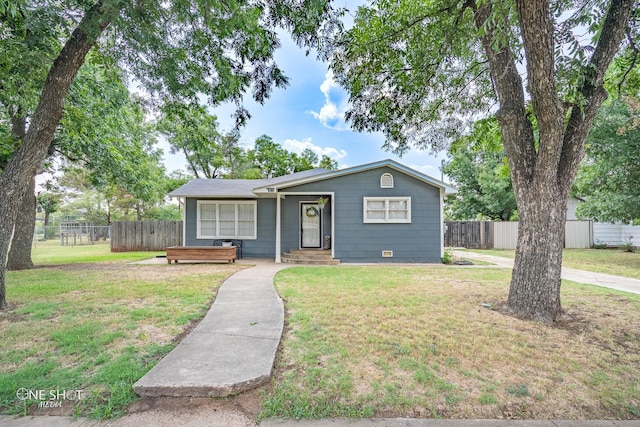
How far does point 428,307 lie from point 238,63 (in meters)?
5.21

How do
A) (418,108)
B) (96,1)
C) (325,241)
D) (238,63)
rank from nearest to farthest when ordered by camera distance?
(96,1) < (238,63) < (418,108) < (325,241)

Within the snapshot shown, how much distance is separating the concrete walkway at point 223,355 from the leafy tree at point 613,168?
36.0 feet

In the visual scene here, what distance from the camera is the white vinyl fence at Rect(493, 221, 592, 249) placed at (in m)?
15.8

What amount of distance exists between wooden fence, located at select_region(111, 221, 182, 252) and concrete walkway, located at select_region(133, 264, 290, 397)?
37.3ft

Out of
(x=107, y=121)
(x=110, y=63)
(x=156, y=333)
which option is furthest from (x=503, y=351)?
(x=107, y=121)

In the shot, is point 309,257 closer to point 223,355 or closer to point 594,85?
point 223,355

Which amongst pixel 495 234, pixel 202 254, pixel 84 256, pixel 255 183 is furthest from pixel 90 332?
pixel 495 234

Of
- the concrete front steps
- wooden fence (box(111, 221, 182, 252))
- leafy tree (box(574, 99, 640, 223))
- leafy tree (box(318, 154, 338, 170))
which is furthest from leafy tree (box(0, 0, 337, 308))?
leafy tree (box(318, 154, 338, 170))

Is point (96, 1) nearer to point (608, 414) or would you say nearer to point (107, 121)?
point (107, 121)

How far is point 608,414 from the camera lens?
215 centimetres

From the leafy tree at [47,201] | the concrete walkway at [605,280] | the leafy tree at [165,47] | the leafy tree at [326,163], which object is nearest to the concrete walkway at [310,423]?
the leafy tree at [165,47]

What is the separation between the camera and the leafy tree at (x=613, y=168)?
9422mm

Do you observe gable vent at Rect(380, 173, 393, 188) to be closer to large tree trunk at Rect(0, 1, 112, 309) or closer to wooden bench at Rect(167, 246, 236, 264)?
wooden bench at Rect(167, 246, 236, 264)

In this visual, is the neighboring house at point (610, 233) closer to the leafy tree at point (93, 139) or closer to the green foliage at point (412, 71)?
the green foliage at point (412, 71)
